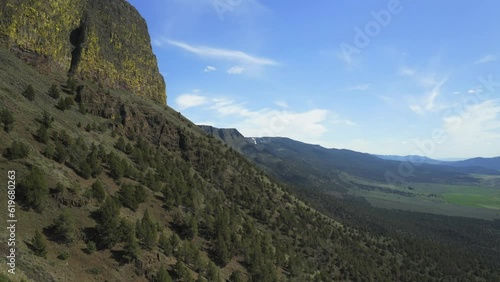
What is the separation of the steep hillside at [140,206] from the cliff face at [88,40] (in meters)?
4.29

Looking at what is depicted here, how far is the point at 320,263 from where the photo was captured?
67688 mm

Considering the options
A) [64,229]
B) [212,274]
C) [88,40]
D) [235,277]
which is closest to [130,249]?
[64,229]

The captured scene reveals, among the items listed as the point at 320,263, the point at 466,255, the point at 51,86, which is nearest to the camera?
the point at 51,86

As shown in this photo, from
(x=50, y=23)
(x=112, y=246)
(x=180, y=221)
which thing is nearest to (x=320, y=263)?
(x=180, y=221)

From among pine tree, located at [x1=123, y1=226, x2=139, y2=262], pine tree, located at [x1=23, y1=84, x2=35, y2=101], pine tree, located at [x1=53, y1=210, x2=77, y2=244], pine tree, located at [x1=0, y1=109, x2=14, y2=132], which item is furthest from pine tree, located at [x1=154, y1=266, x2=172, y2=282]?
pine tree, located at [x1=23, y1=84, x2=35, y2=101]

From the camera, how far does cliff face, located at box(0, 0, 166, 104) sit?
57.8 m

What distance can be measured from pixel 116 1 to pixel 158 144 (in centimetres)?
4292

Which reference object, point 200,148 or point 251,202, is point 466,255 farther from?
point 200,148

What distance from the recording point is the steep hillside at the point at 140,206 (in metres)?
29.6

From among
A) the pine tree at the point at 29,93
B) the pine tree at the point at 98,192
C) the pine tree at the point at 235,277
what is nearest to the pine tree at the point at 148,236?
the pine tree at the point at 98,192

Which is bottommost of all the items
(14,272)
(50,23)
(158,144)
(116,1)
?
(14,272)

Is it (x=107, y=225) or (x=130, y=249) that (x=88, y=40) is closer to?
(x=107, y=225)

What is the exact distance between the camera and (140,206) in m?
43.5

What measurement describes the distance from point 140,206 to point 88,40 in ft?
144
